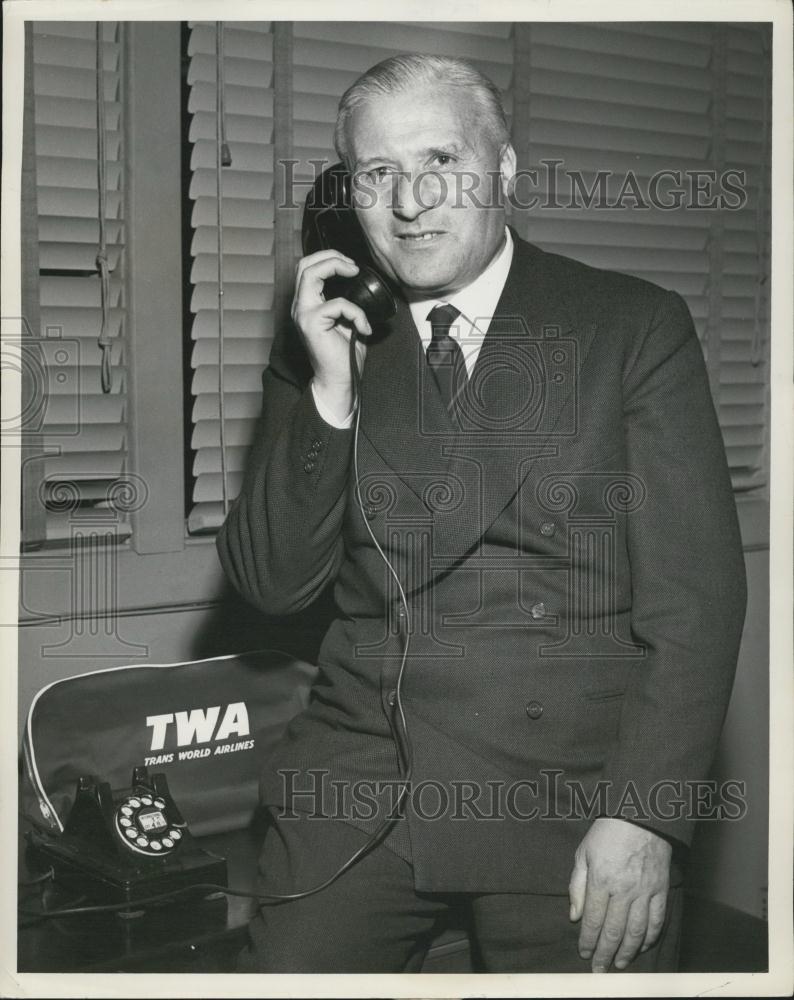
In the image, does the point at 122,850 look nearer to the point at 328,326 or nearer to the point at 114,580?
the point at 114,580

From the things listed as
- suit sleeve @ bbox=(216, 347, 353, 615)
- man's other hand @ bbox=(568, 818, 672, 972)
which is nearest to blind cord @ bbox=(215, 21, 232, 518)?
suit sleeve @ bbox=(216, 347, 353, 615)

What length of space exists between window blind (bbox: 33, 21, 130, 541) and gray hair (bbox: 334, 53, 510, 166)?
1.36ft

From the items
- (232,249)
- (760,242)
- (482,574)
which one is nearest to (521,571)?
(482,574)

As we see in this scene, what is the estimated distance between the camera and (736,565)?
126 centimetres

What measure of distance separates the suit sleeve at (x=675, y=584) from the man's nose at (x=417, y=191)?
0.32 metres

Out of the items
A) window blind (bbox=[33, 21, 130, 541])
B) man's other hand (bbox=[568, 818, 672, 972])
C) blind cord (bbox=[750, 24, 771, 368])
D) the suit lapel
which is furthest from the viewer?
blind cord (bbox=[750, 24, 771, 368])

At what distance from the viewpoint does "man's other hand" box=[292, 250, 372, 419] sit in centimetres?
132

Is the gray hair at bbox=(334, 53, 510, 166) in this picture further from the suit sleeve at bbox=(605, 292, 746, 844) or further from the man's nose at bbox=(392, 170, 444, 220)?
the suit sleeve at bbox=(605, 292, 746, 844)

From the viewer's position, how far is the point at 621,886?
123 cm

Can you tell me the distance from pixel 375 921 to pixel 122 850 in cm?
33

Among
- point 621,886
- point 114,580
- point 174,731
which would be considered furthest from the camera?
point 114,580

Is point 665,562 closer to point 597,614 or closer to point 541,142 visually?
point 597,614
